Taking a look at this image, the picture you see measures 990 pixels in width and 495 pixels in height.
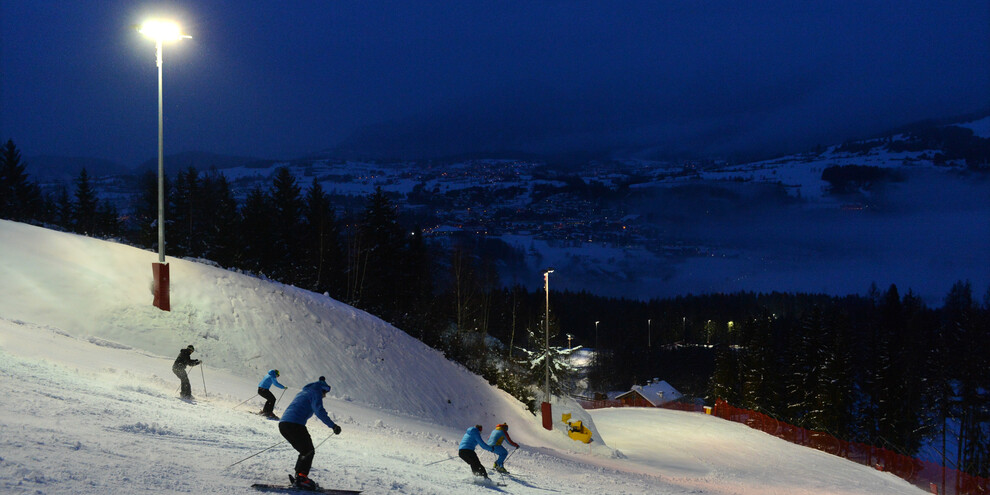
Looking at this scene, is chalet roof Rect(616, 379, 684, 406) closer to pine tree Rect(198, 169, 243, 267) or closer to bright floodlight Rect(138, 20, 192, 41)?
pine tree Rect(198, 169, 243, 267)

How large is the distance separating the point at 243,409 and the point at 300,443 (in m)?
6.96

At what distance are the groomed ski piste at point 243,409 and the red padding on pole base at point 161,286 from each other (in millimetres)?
378

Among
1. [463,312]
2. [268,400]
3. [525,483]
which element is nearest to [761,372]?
[463,312]

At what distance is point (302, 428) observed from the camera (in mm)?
8766

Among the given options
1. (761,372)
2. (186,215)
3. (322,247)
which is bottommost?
(761,372)

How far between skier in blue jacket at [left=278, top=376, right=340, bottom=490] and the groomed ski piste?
532 millimetres

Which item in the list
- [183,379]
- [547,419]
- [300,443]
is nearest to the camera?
[300,443]

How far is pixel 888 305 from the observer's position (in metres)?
99.4

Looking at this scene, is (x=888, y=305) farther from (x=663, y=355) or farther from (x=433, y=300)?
(x=433, y=300)

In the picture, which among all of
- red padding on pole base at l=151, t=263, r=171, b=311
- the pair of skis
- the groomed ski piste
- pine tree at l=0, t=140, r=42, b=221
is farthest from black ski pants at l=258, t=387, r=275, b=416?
pine tree at l=0, t=140, r=42, b=221

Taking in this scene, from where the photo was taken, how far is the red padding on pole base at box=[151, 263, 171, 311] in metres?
20.5

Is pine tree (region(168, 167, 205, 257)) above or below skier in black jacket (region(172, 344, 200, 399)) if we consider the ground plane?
above

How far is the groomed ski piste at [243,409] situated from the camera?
28.7 feet

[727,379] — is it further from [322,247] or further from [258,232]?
[258,232]
